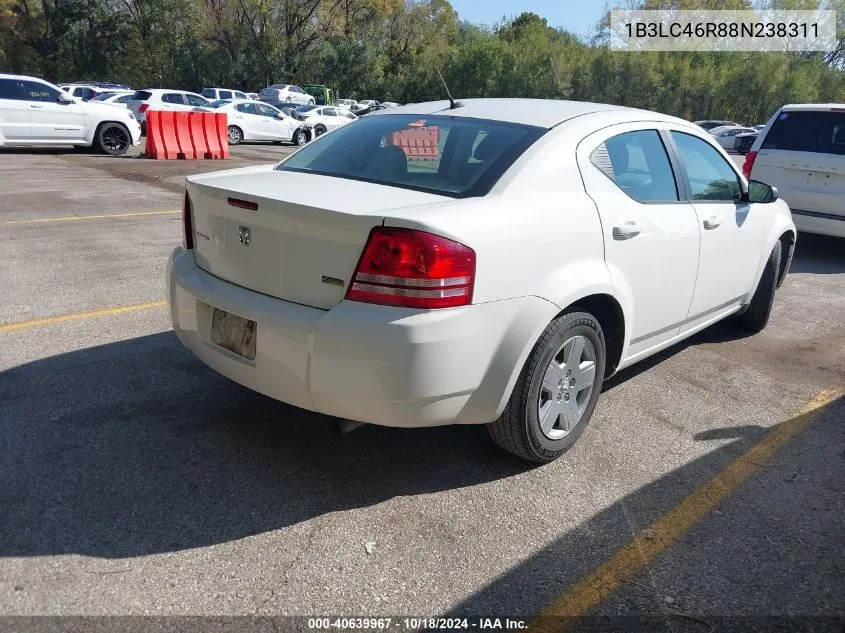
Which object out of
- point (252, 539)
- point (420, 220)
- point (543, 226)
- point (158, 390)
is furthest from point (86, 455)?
point (543, 226)

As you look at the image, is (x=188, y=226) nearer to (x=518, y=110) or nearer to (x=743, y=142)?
(x=518, y=110)

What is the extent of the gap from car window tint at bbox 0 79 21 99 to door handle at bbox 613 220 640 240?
16.2m

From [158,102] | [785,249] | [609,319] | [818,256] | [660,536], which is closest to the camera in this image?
[660,536]

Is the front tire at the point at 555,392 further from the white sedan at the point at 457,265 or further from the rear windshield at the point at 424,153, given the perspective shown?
the rear windshield at the point at 424,153

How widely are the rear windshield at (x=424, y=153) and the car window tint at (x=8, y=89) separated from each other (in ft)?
48.2

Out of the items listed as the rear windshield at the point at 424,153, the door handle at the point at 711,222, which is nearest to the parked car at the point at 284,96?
the rear windshield at the point at 424,153

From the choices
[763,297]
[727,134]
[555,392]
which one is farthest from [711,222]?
[727,134]

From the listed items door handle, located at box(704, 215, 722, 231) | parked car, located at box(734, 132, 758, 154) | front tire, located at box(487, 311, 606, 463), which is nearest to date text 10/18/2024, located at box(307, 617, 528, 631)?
front tire, located at box(487, 311, 606, 463)

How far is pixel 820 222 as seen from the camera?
26.9 feet

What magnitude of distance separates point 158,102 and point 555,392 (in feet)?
77.8

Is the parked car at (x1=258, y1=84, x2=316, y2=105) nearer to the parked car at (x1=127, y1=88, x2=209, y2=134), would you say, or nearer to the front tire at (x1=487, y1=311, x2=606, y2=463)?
the parked car at (x1=127, y1=88, x2=209, y2=134)

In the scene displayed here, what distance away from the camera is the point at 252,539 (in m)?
2.77

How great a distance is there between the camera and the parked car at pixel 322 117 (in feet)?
88.1

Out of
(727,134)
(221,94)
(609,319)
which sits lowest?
(609,319)
